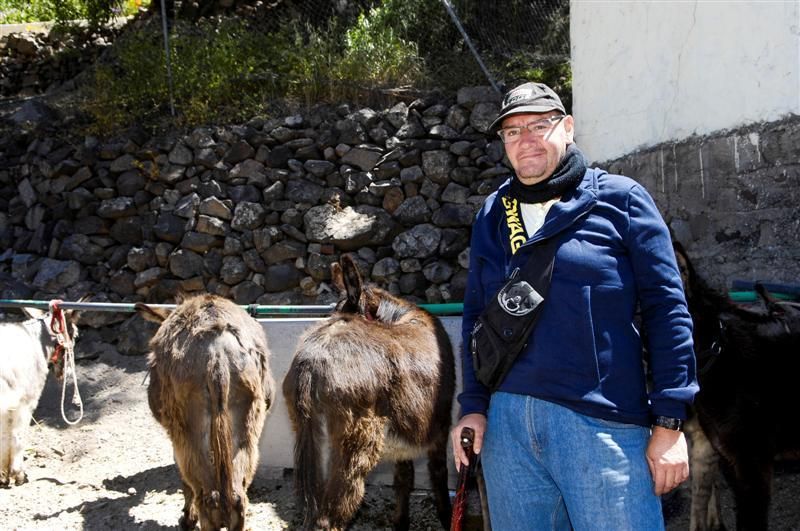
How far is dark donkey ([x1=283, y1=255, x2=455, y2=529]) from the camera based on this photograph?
321 centimetres

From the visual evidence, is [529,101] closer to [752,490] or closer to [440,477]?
[752,490]

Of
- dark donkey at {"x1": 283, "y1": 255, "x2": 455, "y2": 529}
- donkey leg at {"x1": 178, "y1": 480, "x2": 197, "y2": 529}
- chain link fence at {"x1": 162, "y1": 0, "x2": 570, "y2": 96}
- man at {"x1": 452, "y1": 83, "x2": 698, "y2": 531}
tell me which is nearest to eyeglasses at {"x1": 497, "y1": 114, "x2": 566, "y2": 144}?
man at {"x1": 452, "y1": 83, "x2": 698, "y2": 531}

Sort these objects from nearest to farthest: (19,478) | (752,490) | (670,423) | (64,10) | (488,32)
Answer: (670,423), (752,490), (19,478), (488,32), (64,10)

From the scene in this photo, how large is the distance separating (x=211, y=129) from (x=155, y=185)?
3.17ft

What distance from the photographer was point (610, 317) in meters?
2.00

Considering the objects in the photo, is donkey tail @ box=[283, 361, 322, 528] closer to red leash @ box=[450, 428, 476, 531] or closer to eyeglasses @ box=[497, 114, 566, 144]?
red leash @ box=[450, 428, 476, 531]

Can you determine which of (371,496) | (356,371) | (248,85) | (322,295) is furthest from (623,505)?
(248,85)

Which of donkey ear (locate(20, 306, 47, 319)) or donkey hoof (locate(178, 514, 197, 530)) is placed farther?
donkey ear (locate(20, 306, 47, 319))

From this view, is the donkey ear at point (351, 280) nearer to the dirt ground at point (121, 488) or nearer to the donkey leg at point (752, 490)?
the dirt ground at point (121, 488)

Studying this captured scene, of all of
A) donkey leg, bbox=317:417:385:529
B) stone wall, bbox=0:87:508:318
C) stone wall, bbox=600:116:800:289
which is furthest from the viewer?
stone wall, bbox=0:87:508:318

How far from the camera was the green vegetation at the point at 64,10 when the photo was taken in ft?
38.9

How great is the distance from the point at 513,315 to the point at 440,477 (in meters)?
2.32

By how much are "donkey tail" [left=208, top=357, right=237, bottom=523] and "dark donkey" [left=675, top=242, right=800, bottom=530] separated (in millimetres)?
2399

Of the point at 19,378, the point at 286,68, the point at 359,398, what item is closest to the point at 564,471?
the point at 359,398
